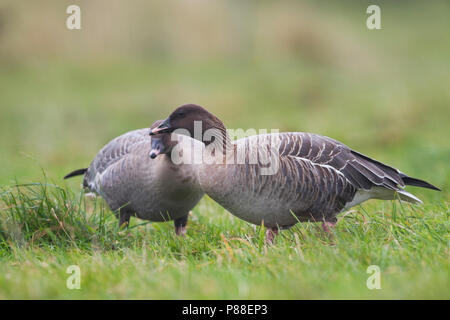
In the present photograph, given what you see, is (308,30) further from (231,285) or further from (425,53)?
(231,285)

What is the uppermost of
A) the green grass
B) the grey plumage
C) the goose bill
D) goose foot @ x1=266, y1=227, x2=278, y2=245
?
the goose bill

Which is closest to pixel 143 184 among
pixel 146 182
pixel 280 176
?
pixel 146 182

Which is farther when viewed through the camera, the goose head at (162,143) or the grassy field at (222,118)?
the goose head at (162,143)

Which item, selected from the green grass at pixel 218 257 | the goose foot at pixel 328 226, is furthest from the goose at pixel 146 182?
the goose foot at pixel 328 226

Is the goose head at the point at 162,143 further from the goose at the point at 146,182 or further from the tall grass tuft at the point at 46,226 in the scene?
the tall grass tuft at the point at 46,226

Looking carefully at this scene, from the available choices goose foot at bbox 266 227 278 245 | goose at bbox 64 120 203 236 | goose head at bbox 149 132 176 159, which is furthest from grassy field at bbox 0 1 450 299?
goose head at bbox 149 132 176 159

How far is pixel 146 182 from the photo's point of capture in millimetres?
5457

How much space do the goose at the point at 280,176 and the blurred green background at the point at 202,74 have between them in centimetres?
573

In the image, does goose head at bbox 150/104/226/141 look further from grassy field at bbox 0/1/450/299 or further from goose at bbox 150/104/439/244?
grassy field at bbox 0/1/450/299

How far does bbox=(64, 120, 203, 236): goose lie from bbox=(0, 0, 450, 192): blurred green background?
5220 millimetres

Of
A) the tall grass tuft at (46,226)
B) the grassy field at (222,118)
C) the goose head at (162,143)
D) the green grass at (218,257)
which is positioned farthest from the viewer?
the goose head at (162,143)

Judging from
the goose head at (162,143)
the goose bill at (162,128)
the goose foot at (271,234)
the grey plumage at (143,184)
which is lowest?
the goose foot at (271,234)

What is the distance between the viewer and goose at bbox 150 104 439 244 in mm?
4738

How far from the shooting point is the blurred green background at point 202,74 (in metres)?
12.4
